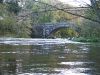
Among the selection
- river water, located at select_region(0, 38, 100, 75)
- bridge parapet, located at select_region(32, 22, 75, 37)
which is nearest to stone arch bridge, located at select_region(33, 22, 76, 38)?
bridge parapet, located at select_region(32, 22, 75, 37)

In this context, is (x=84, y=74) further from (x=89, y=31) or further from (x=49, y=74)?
(x=89, y=31)

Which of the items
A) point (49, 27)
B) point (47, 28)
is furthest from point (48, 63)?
point (47, 28)

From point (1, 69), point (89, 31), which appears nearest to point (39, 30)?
point (89, 31)

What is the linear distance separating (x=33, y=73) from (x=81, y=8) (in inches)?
347

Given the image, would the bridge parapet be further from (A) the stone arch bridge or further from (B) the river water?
(B) the river water

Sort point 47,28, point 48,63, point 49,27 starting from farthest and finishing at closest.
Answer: point 47,28, point 49,27, point 48,63

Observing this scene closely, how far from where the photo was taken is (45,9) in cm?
741

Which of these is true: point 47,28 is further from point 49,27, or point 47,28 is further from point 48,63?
point 48,63

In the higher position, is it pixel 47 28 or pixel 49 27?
pixel 49 27

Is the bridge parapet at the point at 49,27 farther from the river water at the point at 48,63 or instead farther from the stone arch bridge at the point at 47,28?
the river water at the point at 48,63

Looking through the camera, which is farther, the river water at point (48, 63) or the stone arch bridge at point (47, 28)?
the stone arch bridge at point (47, 28)

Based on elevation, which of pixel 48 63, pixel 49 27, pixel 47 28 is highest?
pixel 48 63

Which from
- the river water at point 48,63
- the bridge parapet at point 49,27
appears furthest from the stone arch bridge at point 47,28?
the river water at point 48,63

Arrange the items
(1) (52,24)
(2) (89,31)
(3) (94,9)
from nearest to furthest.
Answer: (3) (94,9), (2) (89,31), (1) (52,24)
